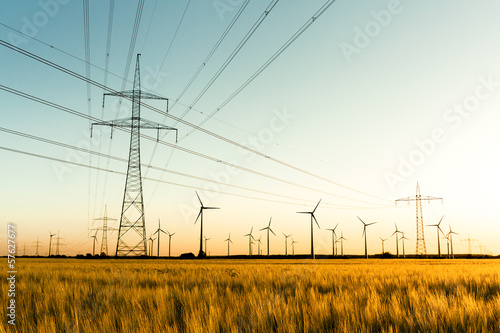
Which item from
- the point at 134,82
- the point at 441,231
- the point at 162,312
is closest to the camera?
the point at 162,312

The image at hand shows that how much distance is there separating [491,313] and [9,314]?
A: 8.84m

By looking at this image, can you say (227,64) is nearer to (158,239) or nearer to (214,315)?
(214,315)

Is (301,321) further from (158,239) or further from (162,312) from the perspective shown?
A: (158,239)

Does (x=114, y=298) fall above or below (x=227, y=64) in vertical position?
below

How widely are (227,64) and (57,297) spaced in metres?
17.2

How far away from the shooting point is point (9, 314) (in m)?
8.51

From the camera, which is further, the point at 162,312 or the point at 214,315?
the point at 162,312

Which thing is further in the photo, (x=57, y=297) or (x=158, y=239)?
(x=158, y=239)

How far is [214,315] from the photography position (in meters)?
7.33

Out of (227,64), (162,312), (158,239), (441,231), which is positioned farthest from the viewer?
(441,231)

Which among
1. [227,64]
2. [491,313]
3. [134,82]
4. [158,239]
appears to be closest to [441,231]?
[158,239]

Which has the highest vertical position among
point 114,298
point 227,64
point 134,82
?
point 134,82

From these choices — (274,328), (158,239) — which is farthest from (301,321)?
(158,239)

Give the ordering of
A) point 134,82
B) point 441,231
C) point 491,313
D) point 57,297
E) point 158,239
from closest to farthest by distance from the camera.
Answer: point 491,313, point 57,297, point 134,82, point 158,239, point 441,231
